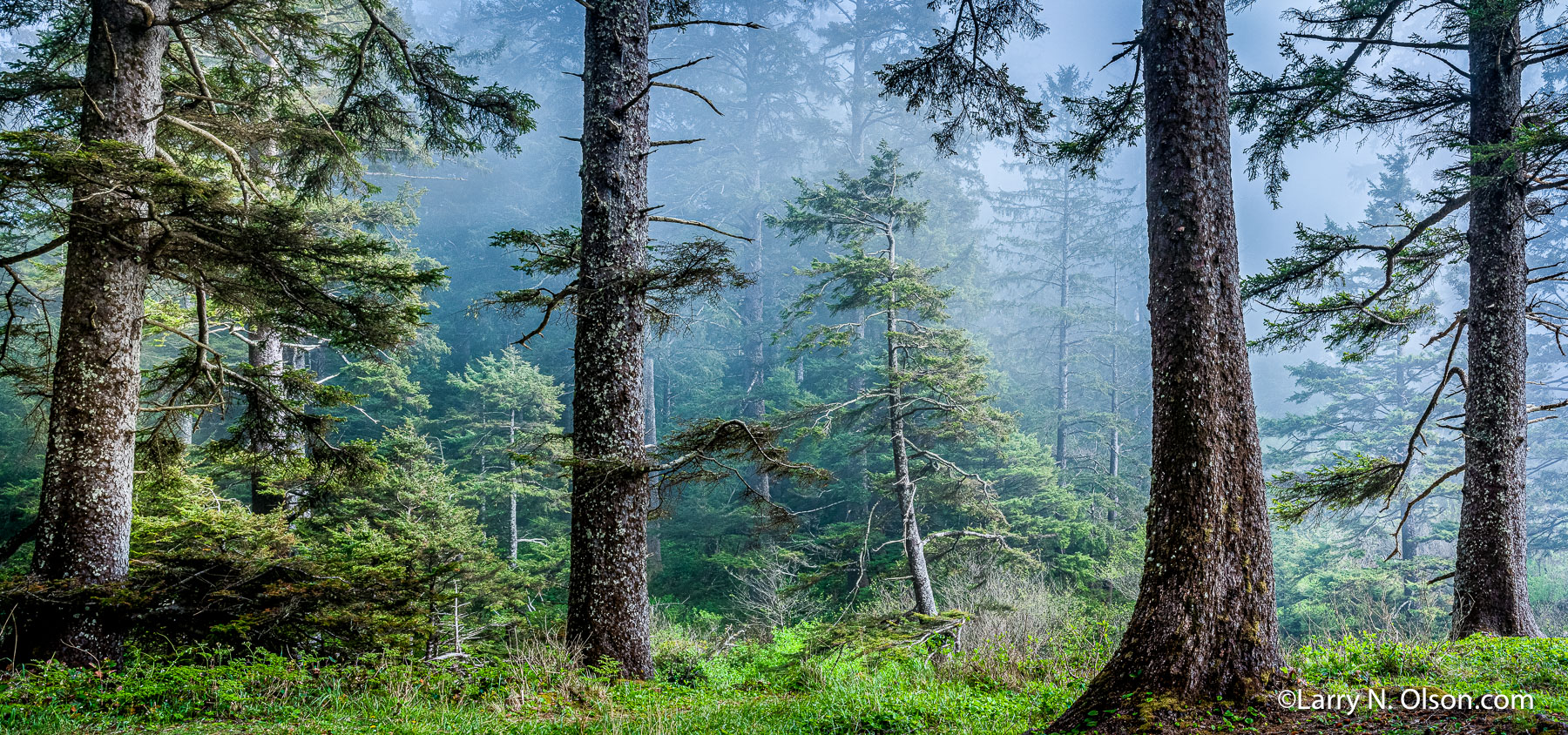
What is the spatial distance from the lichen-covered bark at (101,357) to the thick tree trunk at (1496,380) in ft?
40.9

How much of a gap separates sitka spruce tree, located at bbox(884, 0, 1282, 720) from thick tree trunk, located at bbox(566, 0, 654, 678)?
326 cm

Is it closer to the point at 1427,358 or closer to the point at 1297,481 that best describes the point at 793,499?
the point at 1297,481

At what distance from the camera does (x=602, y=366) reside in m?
5.30

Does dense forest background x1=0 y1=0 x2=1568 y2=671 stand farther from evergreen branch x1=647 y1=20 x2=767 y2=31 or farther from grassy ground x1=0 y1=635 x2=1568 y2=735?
grassy ground x1=0 y1=635 x2=1568 y2=735

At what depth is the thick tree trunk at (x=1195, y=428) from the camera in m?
3.54

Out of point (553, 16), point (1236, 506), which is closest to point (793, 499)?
point (1236, 506)

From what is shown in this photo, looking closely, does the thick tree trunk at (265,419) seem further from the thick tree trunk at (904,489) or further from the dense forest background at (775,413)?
the thick tree trunk at (904,489)

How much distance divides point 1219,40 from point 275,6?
8.24 metres

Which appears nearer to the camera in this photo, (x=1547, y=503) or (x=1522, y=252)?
(x=1522, y=252)

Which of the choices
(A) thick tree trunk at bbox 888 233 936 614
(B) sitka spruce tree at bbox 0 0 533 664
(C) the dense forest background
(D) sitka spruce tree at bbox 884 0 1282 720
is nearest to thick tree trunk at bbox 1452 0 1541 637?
(C) the dense forest background

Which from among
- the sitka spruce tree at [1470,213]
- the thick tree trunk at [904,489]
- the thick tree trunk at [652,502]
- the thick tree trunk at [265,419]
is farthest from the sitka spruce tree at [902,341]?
the thick tree trunk at [265,419]

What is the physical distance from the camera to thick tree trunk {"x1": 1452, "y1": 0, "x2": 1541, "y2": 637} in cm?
673

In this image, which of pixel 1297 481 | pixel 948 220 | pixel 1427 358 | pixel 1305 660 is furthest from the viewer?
pixel 948 220

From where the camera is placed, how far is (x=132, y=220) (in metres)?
4.88
